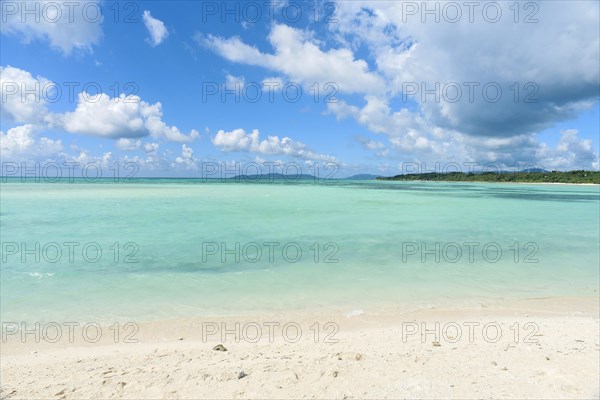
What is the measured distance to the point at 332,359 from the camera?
16.4 feet

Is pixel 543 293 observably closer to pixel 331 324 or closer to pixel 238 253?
pixel 331 324

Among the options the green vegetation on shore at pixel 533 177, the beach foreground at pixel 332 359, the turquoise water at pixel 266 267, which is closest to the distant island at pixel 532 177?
the green vegetation on shore at pixel 533 177

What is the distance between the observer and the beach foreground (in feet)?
13.5

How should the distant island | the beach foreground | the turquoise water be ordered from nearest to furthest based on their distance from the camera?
the beach foreground → the turquoise water → the distant island

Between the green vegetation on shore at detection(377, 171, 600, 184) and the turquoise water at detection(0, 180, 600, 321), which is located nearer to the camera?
the turquoise water at detection(0, 180, 600, 321)

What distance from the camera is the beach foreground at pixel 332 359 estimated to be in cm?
411

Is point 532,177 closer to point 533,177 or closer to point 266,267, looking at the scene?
point 533,177

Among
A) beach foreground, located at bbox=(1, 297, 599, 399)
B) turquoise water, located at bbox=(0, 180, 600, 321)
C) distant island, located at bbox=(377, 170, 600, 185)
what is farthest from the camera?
distant island, located at bbox=(377, 170, 600, 185)

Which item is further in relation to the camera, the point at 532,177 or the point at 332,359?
the point at 532,177

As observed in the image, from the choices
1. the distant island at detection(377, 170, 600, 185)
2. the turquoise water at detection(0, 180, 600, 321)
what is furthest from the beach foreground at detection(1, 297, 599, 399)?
the distant island at detection(377, 170, 600, 185)

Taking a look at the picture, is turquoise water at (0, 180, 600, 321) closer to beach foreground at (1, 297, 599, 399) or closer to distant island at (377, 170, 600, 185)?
beach foreground at (1, 297, 599, 399)

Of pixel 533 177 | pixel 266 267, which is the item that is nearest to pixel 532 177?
pixel 533 177

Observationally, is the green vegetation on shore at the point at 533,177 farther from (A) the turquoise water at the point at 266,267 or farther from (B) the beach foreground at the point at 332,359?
(B) the beach foreground at the point at 332,359

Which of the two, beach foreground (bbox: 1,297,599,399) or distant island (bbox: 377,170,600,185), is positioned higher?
distant island (bbox: 377,170,600,185)
